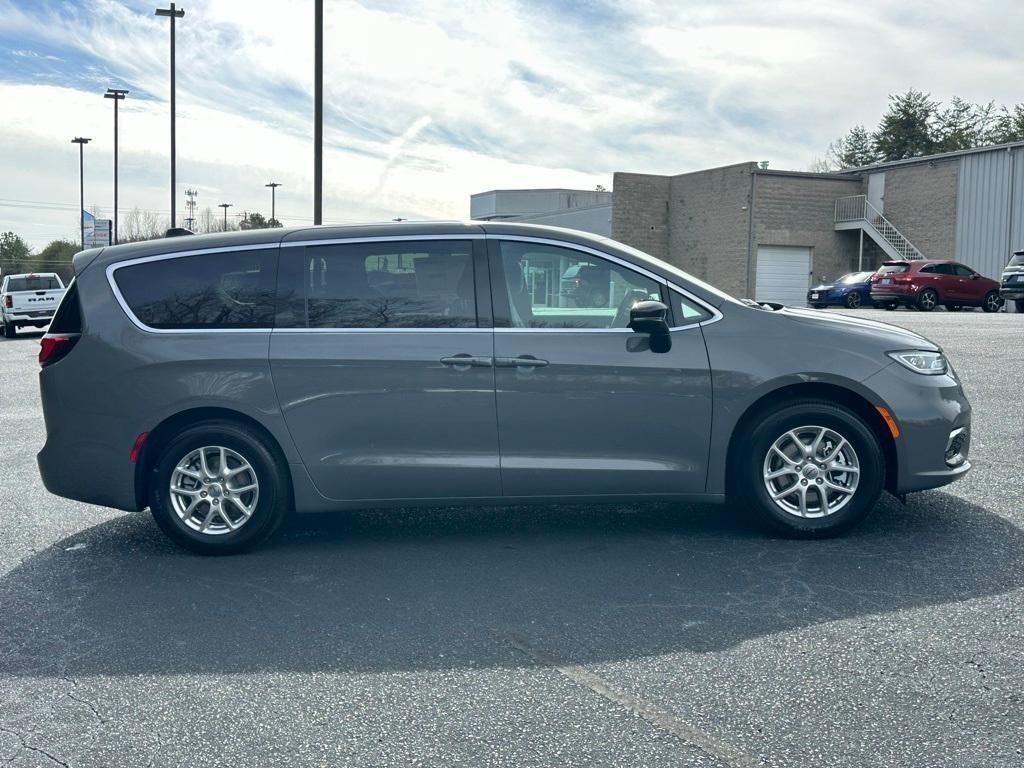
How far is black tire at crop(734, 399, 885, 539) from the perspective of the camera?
561 centimetres

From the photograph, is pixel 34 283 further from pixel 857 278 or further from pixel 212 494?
pixel 857 278

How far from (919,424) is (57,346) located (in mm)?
4807

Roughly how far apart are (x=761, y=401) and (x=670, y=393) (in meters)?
0.53

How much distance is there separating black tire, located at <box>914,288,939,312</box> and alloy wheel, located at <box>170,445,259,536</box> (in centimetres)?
3136

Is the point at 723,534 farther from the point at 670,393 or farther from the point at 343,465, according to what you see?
the point at 343,465

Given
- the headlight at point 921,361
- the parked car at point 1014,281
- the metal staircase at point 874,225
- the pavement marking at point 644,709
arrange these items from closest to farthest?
the pavement marking at point 644,709 → the headlight at point 921,361 → the parked car at point 1014,281 → the metal staircase at point 874,225

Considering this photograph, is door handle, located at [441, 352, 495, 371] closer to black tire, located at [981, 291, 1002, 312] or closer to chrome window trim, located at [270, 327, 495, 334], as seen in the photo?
chrome window trim, located at [270, 327, 495, 334]

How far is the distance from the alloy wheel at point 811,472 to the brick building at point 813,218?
40294mm

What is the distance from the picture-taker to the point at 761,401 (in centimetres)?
569

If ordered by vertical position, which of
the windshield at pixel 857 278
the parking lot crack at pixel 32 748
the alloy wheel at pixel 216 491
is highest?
the windshield at pixel 857 278

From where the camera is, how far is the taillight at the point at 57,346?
19.1ft

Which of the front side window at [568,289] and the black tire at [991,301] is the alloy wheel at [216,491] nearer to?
the front side window at [568,289]

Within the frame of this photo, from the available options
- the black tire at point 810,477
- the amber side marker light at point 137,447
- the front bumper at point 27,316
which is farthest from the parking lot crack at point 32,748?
the front bumper at point 27,316

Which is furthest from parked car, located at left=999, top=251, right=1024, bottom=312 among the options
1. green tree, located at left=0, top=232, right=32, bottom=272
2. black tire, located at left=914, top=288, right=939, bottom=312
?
green tree, located at left=0, top=232, right=32, bottom=272
